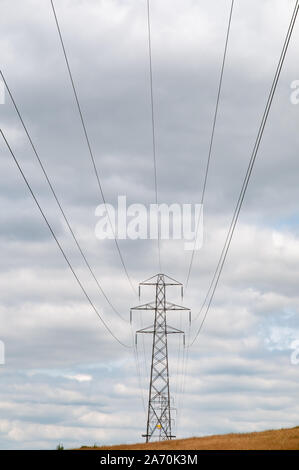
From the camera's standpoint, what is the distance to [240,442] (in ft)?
163

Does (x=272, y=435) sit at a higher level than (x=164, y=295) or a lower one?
lower

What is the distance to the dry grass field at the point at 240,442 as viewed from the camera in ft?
153

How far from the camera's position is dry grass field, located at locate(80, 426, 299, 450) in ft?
153

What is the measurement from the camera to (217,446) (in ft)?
157
